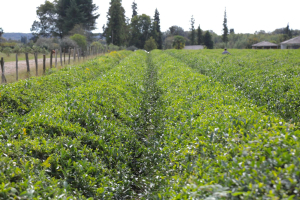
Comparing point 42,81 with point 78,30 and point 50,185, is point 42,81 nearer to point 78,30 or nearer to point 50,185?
point 50,185

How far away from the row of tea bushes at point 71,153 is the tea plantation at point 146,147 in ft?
0.06

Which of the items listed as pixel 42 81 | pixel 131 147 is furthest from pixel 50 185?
pixel 42 81

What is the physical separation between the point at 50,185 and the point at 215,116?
11.2 feet

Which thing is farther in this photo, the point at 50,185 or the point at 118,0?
the point at 118,0

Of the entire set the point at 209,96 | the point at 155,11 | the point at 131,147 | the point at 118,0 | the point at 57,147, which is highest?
the point at 155,11

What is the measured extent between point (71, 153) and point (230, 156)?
2.97 meters

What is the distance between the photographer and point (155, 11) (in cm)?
9369

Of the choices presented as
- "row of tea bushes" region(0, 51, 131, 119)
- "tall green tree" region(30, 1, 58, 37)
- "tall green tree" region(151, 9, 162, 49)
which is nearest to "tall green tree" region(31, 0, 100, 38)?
"tall green tree" region(30, 1, 58, 37)

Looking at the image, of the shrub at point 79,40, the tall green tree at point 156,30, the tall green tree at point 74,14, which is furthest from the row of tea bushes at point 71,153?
the tall green tree at point 156,30

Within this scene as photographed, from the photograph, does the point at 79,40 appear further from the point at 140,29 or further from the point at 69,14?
the point at 140,29

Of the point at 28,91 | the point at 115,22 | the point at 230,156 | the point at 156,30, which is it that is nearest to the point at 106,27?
the point at 115,22

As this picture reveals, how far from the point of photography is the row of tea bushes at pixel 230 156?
8.91 ft

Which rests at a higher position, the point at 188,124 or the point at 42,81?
the point at 42,81

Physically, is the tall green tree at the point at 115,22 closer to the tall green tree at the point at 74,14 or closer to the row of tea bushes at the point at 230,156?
the tall green tree at the point at 74,14
